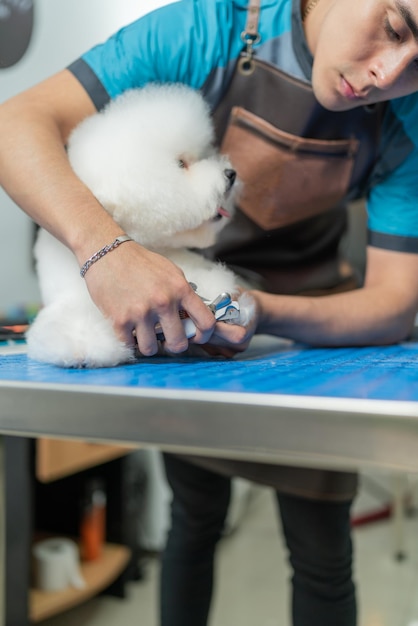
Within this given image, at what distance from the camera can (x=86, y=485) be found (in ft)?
5.66

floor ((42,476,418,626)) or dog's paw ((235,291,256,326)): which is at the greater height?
dog's paw ((235,291,256,326))

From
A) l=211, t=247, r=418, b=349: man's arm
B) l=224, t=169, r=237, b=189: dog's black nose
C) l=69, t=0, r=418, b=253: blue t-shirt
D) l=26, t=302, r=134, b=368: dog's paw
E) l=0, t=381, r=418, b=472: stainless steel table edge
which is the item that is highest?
l=69, t=0, r=418, b=253: blue t-shirt

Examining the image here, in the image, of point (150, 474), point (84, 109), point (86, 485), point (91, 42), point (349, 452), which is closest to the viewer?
point (349, 452)

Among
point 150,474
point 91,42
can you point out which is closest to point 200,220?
point 91,42

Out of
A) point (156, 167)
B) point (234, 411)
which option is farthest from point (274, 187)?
point (234, 411)

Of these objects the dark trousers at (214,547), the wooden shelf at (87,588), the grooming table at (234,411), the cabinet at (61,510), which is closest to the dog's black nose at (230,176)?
the grooming table at (234,411)

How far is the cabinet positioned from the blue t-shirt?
2.90ft

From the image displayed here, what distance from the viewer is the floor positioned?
5.22 ft

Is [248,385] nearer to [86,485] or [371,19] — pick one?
[371,19]

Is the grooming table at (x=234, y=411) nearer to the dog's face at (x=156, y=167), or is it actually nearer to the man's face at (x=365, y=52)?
the dog's face at (x=156, y=167)

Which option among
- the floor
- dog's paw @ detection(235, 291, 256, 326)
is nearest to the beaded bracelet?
dog's paw @ detection(235, 291, 256, 326)

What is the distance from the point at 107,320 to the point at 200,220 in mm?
153

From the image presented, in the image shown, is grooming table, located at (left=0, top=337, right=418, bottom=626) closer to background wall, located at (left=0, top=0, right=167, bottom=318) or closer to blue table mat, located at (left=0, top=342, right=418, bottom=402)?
blue table mat, located at (left=0, top=342, right=418, bottom=402)

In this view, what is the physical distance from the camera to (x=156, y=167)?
2.07ft
